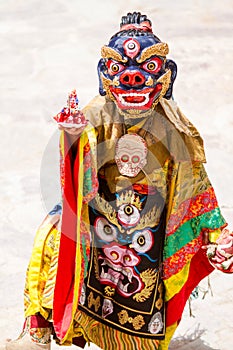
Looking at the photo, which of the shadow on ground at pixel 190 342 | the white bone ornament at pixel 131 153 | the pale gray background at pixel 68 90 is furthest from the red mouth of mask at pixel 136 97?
the shadow on ground at pixel 190 342

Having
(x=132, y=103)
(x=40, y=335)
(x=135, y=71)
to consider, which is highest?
(x=135, y=71)

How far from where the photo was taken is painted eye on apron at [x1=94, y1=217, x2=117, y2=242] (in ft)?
11.8

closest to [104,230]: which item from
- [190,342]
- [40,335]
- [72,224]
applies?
[72,224]

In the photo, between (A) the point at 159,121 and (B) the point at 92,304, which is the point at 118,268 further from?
(A) the point at 159,121

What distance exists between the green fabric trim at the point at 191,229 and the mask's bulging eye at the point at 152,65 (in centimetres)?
57

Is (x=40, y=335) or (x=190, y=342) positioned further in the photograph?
(x=190, y=342)

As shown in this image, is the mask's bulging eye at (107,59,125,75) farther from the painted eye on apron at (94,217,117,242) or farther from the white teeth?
the painted eye on apron at (94,217,117,242)

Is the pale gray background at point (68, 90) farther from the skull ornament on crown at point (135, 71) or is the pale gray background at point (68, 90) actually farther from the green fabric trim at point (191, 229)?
the green fabric trim at point (191, 229)

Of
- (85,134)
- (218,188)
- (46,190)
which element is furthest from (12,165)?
(85,134)

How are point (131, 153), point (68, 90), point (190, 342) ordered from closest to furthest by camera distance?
point (131, 153)
point (190, 342)
point (68, 90)

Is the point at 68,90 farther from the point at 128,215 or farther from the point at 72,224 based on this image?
the point at 72,224

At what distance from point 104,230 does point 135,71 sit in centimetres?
60

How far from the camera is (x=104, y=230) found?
362cm

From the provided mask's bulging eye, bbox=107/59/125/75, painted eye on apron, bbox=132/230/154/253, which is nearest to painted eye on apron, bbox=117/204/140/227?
painted eye on apron, bbox=132/230/154/253
